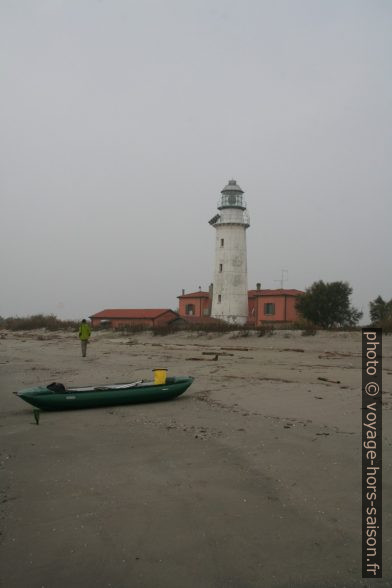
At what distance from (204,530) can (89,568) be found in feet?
3.99

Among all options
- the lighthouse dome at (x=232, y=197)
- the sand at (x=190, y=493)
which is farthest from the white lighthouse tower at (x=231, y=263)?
the sand at (x=190, y=493)

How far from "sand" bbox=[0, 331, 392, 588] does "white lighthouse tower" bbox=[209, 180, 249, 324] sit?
3497 cm

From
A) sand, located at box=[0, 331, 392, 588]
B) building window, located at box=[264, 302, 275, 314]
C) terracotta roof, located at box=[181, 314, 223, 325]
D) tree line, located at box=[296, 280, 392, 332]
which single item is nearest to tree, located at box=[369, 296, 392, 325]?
tree line, located at box=[296, 280, 392, 332]

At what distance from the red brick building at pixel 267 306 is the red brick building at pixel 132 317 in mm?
2953

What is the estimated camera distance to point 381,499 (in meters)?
5.93

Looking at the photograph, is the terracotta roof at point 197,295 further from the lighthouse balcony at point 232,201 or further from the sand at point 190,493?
the sand at point 190,493

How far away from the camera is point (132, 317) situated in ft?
170

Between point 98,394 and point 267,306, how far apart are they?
41.7m

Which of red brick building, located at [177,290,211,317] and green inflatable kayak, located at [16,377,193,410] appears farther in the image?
red brick building, located at [177,290,211,317]

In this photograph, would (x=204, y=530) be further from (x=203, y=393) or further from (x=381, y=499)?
(x=203, y=393)

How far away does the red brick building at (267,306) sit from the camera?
167 ft

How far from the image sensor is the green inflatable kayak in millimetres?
11125

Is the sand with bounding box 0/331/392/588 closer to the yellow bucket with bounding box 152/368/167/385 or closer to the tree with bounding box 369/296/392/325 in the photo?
the yellow bucket with bounding box 152/368/167/385

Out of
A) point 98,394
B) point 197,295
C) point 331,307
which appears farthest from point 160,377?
point 197,295
